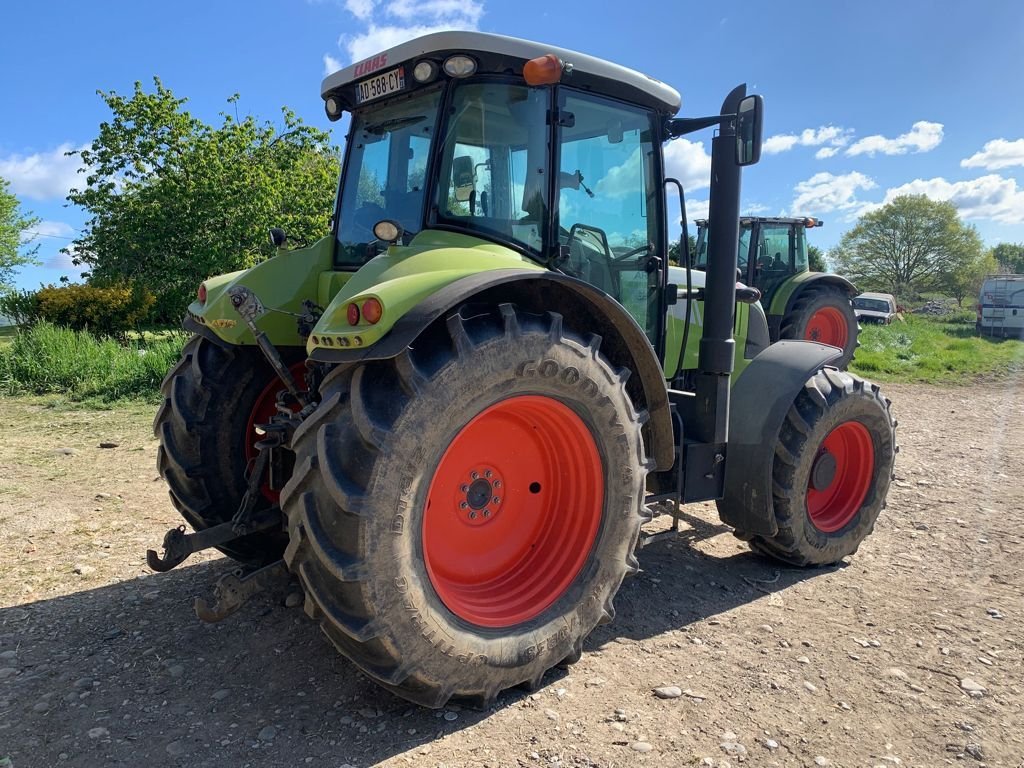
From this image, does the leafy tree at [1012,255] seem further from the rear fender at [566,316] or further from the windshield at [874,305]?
the rear fender at [566,316]

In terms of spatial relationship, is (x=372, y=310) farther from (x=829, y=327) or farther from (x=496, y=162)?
(x=829, y=327)

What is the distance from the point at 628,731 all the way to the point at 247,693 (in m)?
1.42

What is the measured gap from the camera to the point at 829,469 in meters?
4.02

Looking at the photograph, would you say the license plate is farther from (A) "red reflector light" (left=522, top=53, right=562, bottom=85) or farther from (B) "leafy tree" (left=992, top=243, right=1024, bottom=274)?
(B) "leafy tree" (left=992, top=243, right=1024, bottom=274)

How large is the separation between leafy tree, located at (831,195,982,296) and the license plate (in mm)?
51469

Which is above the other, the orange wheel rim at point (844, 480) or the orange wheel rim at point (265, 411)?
the orange wheel rim at point (265, 411)

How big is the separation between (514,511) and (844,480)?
2426mm

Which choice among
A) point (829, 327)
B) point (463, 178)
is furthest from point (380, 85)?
point (829, 327)

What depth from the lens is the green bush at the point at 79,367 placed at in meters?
9.35

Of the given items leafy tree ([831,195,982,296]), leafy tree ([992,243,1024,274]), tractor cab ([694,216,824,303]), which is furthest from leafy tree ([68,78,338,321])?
leafy tree ([992,243,1024,274])

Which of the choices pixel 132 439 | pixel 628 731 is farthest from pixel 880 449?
pixel 132 439

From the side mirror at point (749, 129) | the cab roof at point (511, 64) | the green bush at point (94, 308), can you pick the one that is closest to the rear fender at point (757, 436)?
the side mirror at point (749, 129)

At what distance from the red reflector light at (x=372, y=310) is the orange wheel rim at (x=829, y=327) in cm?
1087

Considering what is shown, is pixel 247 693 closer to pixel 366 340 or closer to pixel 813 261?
pixel 366 340
